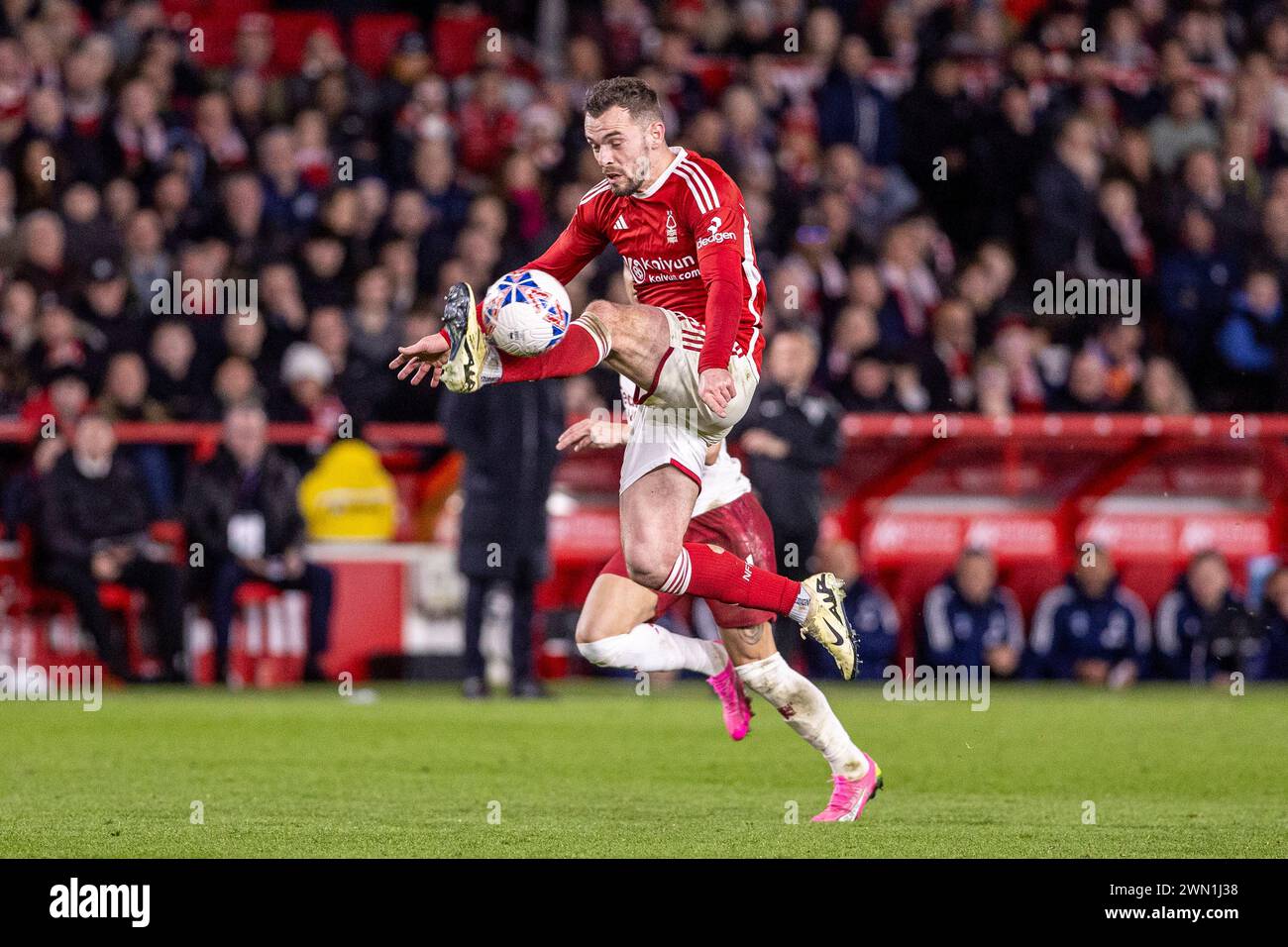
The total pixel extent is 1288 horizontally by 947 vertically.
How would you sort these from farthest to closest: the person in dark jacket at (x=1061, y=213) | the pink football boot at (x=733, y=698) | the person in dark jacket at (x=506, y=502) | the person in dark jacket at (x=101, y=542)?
the person in dark jacket at (x=1061, y=213) → the person in dark jacket at (x=101, y=542) → the person in dark jacket at (x=506, y=502) → the pink football boot at (x=733, y=698)

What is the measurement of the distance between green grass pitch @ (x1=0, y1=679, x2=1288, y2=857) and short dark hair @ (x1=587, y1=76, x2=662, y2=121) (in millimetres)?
2514

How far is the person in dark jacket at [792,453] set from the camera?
13055mm

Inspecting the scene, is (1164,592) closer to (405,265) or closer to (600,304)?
(405,265)

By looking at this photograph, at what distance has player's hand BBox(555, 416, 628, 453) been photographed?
288 inches

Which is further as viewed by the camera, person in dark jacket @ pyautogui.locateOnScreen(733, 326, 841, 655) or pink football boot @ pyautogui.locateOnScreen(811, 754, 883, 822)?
person in dark jacket @ pyautogui.locateOnScreen(733, 326, 841, 655)

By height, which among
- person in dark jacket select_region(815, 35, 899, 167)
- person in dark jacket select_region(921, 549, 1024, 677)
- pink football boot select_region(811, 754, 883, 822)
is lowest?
pink football boot select_region(811, 754, 883, 822)

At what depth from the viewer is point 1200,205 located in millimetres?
17984

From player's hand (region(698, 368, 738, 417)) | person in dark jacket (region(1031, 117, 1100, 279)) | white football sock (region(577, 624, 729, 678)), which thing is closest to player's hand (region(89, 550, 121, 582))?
white football sock (region(577, 624, 729, 678))

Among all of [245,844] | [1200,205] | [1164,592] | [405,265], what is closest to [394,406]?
[405,265]

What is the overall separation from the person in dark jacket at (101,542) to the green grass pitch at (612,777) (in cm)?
57

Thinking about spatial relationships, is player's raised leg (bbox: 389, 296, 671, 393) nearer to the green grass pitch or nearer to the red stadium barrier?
the green grass pitch

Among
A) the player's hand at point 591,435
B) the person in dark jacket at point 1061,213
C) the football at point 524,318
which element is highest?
the person in dark jacket at point 1061,213
